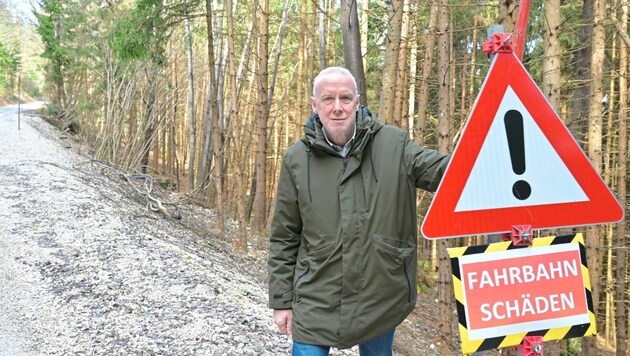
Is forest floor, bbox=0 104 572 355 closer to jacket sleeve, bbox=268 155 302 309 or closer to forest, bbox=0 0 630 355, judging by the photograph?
forest, bbox=0 0 630 355

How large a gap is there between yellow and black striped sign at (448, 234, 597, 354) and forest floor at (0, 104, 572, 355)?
2758mm

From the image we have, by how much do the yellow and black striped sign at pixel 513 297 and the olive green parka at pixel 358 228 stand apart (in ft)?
1.21

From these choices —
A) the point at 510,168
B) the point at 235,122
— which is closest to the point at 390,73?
the point at 510,168

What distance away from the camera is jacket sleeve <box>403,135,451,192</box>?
2.10m

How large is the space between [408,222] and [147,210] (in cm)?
858

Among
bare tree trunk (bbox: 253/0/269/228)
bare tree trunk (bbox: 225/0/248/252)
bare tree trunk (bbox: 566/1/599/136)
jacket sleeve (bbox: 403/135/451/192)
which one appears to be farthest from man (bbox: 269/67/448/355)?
bare tree trunk (bbox: 566/1/599/136)

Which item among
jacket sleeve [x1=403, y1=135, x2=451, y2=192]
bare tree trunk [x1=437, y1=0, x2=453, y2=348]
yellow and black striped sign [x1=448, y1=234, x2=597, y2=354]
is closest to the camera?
yellow and black striped sign [x1=448, y1=234, x2=597, y2=354]

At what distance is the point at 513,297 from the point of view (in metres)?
1.84

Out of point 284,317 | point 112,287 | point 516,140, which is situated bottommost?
point 112,287

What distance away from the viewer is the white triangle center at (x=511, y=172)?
1.90m

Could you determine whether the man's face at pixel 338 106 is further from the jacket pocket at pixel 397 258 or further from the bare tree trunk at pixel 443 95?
the bare tree trunk at pixel 443 95

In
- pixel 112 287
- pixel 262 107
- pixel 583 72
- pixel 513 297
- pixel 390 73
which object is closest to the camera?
pixel 513 297

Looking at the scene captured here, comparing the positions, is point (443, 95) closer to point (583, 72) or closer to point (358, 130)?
point (583, 72)

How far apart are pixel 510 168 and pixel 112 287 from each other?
4.64 meters
